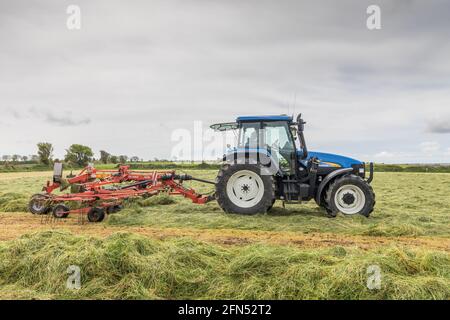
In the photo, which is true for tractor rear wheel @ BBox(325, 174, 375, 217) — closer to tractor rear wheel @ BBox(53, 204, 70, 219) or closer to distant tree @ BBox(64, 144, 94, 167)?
tractor rear wheel @ BBox(53, 204, 70, 219)

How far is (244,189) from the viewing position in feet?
32.5

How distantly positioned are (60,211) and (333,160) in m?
6.84

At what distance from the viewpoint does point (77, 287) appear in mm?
4477

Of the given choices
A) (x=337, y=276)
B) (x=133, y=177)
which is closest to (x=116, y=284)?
(x=337, y=276)

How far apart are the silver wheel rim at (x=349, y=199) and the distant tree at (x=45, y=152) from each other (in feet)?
174

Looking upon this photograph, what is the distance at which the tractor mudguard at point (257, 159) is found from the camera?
9.89 meters

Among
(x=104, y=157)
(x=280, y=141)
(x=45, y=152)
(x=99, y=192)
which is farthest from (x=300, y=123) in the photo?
(x=45, y=152)

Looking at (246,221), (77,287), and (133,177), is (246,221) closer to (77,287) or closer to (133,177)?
(133,177)

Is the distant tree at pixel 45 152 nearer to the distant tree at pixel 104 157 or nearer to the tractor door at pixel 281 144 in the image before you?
the distant tree at pixel 104 157

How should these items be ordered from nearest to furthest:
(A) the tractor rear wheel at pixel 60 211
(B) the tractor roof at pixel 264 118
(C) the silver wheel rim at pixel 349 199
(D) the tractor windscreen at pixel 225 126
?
1. (C) the silver wheel rim at pixel 349 199
2. (A) the tractor rear wheel at pixel 60 211
3. (B) the tractor roof at pixel 264 118
4. (D) the tractor windscreen at pixel 225 126

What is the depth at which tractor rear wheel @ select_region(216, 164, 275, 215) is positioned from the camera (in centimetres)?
968

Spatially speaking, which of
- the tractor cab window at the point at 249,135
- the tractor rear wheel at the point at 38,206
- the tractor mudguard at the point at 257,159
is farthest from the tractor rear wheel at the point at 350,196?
the tractor rear wheel at the point at 38,206

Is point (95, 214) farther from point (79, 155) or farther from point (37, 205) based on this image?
point (79, 155)
